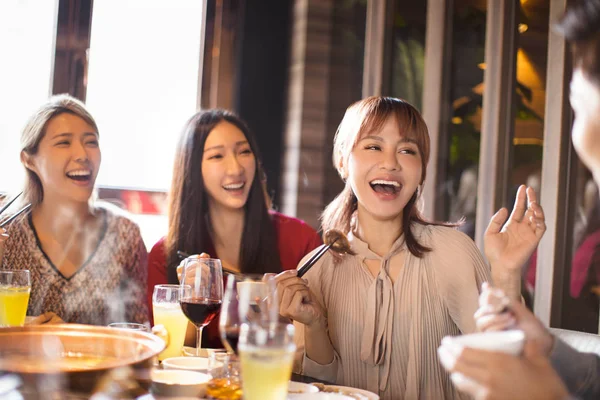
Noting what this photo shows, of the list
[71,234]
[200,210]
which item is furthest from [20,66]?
[200,210]

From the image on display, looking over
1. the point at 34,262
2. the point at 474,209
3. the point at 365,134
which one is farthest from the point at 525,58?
the point at 34,262

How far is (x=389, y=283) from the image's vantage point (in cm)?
177

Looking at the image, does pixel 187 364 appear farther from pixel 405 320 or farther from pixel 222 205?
pixel 222 205

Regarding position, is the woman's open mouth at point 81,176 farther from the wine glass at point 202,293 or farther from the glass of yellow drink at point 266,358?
the glass of yellow drink at point 266,358

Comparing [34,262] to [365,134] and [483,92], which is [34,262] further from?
[483,92]

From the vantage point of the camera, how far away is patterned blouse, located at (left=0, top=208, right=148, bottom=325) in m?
2.44

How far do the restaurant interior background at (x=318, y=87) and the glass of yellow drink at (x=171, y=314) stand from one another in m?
1.41

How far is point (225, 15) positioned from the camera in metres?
3.78

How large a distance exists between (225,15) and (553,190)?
7.26ft

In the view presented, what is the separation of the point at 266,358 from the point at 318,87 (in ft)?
9.73

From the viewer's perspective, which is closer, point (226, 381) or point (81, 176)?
point (226, 381)

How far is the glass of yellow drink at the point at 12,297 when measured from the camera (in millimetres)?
1562

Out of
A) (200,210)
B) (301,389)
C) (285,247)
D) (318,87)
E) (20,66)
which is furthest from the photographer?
(318,87)

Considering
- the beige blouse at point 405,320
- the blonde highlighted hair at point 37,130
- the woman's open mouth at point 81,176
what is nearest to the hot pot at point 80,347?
the beige blouse at point 405,320
